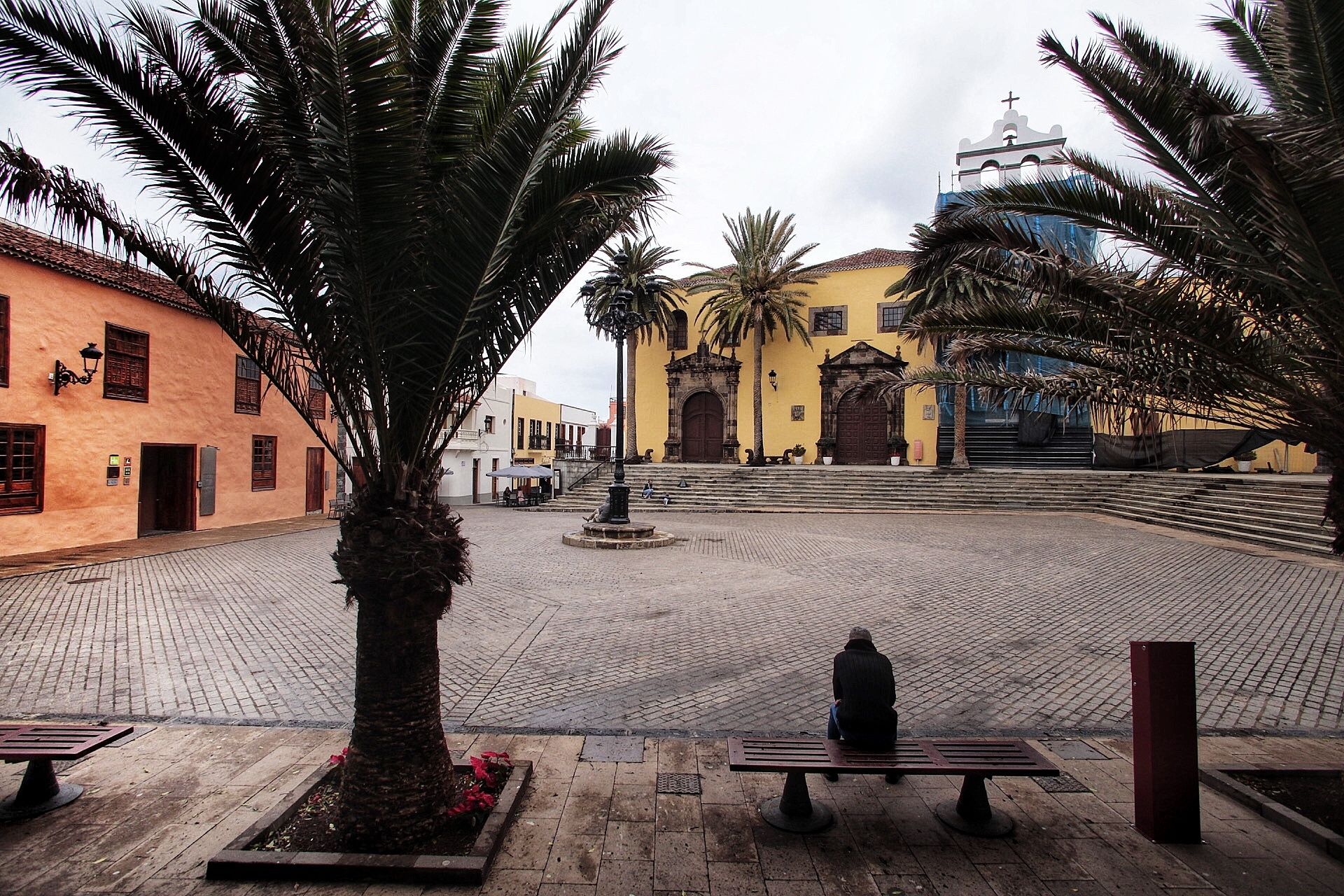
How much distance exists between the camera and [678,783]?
153 inches

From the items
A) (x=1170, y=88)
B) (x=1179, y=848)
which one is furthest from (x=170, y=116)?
(x=1179, y=848)

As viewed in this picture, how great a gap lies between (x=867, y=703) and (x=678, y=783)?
4.12ft

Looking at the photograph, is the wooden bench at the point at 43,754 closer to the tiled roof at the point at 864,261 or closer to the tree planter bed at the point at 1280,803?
the tree planter bed at the point at 1280,803

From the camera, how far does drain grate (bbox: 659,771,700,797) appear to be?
3789 millimetres

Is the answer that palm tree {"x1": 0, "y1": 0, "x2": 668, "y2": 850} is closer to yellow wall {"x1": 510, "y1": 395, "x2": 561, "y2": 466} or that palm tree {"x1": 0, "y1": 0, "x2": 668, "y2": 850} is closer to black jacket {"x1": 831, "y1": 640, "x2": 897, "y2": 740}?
black jacket {"x1": 831, "y1": 640, "x2": 897, "y2": 740}

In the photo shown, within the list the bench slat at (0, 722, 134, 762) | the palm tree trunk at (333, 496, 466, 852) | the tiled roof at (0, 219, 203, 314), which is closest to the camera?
the palm tree trunk at (333, 496, 466, 852)

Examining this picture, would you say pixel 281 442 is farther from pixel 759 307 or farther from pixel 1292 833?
pixel 1292 833

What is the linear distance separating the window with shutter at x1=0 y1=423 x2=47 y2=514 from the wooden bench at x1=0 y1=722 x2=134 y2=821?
465 inches

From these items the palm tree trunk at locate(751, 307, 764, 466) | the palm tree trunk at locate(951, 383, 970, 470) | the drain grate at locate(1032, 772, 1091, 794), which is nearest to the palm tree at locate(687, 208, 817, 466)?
the palm tree trunk at locate(751, 307, 764, 466)

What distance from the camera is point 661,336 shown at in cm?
3331

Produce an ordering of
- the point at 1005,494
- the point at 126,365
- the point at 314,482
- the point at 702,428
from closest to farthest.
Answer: the point at 126,365 < the point at 1005,494 < the point at 314,482 < the point at 702,428

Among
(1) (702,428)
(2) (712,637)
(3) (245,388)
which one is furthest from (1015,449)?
(3) (245,388)

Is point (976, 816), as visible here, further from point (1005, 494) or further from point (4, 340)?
point (1005, 494)

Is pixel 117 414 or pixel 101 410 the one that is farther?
pixel 117 414
